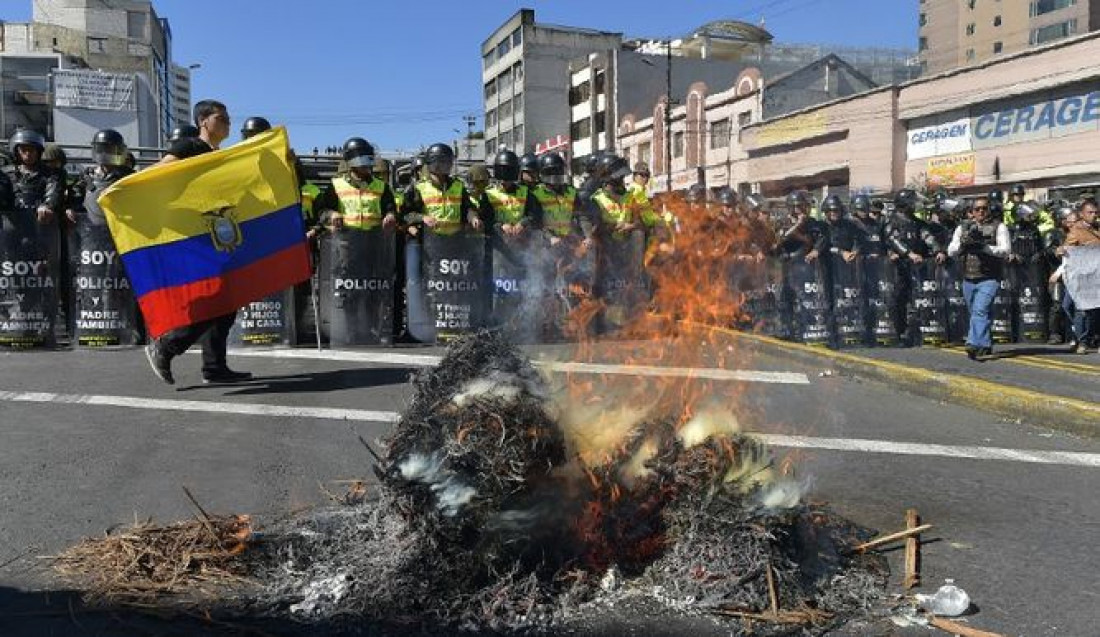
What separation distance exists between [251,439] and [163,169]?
2711 mm

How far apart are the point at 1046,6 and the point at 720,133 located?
5220cm

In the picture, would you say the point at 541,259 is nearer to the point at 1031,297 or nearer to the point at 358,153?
the point at 358,153

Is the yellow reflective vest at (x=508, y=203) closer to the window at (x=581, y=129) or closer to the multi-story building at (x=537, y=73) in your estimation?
the window at (x=581, y=129)

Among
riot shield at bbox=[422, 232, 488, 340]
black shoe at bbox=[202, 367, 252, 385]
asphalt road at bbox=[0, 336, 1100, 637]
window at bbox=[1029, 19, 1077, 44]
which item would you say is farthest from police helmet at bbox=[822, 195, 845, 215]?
window at bbox=[1029, 19, 1077, 44]

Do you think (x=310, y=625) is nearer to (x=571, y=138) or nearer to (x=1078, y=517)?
(x=1078, y=517)

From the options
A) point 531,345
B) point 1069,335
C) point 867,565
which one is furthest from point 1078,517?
point 1069,335

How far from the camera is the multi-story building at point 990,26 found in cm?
7806

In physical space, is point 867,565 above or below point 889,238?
below

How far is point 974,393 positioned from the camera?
299 inches

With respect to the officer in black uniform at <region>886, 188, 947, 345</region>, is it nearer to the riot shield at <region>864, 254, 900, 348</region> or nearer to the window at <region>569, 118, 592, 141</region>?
the riot shield at <region>864, 254, 900, 348</region>

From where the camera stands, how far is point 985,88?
96.2 ft

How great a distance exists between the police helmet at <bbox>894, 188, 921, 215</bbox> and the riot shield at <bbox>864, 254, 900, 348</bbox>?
98 centimetres

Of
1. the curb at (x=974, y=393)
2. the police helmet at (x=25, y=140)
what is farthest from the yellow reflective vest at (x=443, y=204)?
the police helmet at (x=25, y=140)

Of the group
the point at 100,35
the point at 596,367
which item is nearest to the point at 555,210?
the point at 596,367
